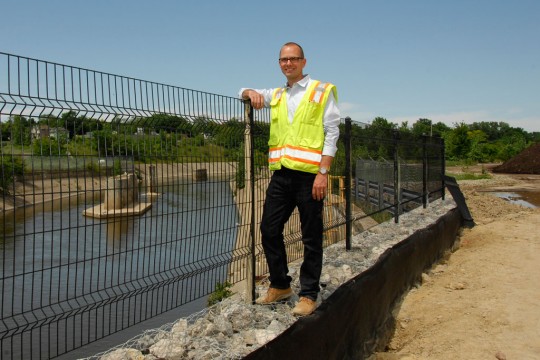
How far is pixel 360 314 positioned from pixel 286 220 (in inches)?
63.7

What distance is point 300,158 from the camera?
4.38 m

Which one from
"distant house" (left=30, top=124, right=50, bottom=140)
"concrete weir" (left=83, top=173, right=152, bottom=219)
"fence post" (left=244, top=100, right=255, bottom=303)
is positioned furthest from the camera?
"fence post" (left=244, top=100, right=255, bottom=303)

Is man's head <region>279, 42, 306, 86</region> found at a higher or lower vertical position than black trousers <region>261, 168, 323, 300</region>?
higher

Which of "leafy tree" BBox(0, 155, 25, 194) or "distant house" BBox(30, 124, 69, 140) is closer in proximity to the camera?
"leafy tree" BBox(0, 155, 25, 194)

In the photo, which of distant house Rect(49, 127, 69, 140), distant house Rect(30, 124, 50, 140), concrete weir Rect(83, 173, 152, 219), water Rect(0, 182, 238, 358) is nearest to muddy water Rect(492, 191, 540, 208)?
water Rect(0, 182, 238, 358)

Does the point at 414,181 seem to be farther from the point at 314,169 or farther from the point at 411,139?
the point at 314,169

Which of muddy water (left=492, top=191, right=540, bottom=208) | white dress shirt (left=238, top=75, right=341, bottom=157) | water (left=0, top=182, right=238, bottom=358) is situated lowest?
muddy water (left=492, top=191, right=540, bottom=208)

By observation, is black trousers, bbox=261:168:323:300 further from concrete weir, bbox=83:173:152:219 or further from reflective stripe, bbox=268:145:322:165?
concrete weir, bbox=83:173:152:219

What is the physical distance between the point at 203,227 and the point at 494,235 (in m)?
9.66

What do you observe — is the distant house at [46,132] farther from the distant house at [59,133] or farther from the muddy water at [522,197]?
the muddy water at [522,197]

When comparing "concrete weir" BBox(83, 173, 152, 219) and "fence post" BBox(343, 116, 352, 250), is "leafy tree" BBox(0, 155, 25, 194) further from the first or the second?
"fence post" BBox(343, 116, 352, 250)

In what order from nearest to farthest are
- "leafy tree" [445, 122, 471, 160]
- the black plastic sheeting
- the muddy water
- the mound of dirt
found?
1. the black plastic sheeting
2. the muddy water
3. the mound of dirt
4. "leafy tree" [445, 122, 471, 160]

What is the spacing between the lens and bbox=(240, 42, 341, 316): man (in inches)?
172

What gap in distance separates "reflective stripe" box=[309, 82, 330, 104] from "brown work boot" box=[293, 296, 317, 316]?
5.21 ft
